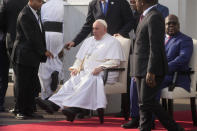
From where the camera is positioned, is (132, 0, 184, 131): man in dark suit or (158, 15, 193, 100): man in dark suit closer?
(132, 0, 184, 131): man in dark suit

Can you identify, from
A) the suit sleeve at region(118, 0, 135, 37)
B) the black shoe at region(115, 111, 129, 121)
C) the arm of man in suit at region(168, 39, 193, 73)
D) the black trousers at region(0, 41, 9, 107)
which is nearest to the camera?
the arm of man in suit at region(168, 39, 193, 73)

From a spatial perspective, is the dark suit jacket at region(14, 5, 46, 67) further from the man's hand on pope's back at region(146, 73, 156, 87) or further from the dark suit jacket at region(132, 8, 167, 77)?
the man's hand on pope's back at region(146, 73, 156, 87)

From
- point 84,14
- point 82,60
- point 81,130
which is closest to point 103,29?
point 82,60

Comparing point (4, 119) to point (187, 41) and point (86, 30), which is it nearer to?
point (86, 30)

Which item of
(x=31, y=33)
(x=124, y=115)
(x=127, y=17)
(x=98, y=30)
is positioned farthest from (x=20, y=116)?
(x=127, y=17)

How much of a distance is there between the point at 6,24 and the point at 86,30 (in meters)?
1.23

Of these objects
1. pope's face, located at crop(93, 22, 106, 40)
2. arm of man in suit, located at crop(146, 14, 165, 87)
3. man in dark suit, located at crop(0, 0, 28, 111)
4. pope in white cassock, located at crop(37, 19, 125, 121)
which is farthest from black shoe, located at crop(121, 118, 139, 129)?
man in dark suit, located at crop(0, 0, 28, 111)

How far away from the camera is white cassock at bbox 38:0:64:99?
9117 mm

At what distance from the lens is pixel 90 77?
768cm

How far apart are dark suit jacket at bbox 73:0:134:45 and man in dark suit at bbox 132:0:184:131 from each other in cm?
234

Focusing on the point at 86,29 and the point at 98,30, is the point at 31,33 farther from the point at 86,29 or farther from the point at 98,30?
the point at 86,29

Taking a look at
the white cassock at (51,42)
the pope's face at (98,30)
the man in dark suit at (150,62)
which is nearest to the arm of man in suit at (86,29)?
the pope's face at (98,30)

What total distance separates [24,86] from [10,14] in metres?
1.23

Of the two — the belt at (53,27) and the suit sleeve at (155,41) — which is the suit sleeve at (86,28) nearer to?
the belt at (53,27)
